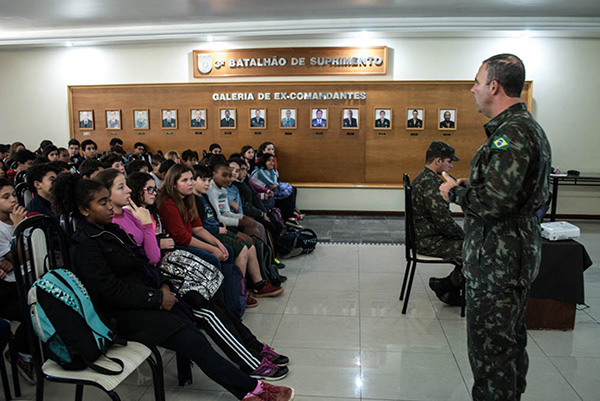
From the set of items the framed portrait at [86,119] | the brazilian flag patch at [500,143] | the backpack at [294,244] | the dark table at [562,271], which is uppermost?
the framed portrait at [86,119]

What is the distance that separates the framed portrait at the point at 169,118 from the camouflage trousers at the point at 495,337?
23.9 feet

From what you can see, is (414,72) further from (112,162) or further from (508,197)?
(508,197)

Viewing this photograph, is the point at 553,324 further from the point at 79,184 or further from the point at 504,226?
the point at 79,184

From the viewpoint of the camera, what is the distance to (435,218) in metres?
3.52

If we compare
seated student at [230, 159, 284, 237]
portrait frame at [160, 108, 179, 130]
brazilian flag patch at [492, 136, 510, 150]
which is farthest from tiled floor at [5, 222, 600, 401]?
portrait frame at [160, 108, 179, 130]

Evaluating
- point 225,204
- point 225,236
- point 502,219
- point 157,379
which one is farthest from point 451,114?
point 157,379

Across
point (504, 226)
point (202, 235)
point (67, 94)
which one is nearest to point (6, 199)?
point (202, 235)

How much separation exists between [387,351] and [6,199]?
8.65ft

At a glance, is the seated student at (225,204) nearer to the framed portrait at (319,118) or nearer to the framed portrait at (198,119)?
Answer: the framed portrait at (319,118)

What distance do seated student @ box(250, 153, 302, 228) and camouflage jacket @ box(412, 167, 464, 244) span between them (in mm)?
3295

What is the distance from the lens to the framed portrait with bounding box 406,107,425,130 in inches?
313

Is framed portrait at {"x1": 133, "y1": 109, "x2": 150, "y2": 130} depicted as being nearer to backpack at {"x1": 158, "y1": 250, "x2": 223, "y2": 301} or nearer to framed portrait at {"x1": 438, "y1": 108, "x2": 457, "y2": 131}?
framed portrait at {"x1": 438, "y1": 108, "x2": 457, "y2": 131}

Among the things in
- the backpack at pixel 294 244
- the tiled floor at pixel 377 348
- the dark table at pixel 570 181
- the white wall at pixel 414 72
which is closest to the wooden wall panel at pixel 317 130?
the white wall at pixel 414 72

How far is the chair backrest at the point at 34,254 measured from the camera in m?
1.98
